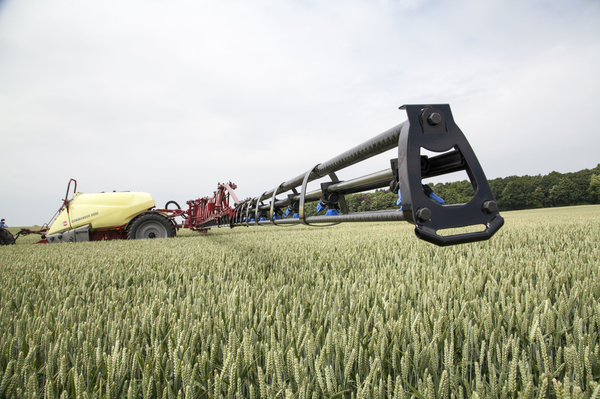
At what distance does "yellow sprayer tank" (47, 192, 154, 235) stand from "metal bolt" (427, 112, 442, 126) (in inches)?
341

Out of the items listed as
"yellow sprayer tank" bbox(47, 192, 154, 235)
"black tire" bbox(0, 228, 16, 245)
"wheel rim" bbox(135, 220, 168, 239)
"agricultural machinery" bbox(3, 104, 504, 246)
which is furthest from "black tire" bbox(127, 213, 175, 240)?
"agricultural machinery" bbox(3, 104, 504, 246)

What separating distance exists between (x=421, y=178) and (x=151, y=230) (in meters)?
8.44

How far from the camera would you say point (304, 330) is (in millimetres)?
1196

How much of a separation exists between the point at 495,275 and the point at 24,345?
2.62 meters

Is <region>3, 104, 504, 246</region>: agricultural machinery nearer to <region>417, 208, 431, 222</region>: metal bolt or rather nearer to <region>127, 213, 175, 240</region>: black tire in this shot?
<region>417, 208, 431, 222</region>: metal bolt

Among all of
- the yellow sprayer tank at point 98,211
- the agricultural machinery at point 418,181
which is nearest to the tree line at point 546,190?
the yellow sprayer tank at point 98,211

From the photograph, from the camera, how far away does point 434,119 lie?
1285mm

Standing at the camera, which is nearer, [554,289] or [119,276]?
[554,289]

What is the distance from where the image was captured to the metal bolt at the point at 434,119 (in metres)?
1.28

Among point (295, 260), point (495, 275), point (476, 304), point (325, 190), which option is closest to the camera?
point (476, 304)

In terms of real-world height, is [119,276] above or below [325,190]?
below

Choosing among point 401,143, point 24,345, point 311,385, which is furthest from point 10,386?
point 401,143

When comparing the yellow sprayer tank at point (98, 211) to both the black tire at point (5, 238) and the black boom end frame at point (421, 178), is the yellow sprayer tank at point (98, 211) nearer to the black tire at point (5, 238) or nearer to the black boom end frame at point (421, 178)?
the black tire at point (5, 238)

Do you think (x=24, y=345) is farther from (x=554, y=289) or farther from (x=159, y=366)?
(x=554, y=289)
